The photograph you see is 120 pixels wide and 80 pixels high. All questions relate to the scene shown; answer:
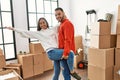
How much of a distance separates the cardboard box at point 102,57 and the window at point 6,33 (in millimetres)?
1953

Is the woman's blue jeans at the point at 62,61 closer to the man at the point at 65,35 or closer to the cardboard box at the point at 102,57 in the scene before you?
the man at the point at 65,35

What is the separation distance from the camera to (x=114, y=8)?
3506 millimetres

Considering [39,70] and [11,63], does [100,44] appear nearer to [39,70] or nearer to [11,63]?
[39,70]

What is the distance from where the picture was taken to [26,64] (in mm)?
3387

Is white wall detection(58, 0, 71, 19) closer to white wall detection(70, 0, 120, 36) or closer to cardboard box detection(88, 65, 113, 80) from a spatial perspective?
white wall detection(70, 0, 120, 36)

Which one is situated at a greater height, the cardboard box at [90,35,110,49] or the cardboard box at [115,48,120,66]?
the cardboard box at [90,35,110,49]

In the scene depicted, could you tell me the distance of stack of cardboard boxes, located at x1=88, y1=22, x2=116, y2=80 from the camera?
2920 millimetres

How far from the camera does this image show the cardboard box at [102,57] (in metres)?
2.90

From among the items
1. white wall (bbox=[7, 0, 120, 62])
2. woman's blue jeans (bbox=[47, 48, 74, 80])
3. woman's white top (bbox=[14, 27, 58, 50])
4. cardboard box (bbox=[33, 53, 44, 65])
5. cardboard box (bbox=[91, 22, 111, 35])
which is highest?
white wall (bbox=[7, 0, 120, 62])

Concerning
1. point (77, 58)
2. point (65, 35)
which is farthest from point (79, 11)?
point (65, 35)

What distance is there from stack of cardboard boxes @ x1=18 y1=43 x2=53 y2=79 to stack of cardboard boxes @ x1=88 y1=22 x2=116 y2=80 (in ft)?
4.17

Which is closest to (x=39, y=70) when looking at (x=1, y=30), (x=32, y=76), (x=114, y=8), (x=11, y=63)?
(x=32, y=76)

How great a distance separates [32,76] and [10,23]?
55.6 inches

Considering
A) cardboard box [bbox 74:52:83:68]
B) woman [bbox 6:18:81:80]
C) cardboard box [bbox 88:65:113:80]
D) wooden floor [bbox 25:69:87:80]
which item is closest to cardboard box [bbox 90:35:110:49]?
cardboard box [bbox 88:65:113:80]
